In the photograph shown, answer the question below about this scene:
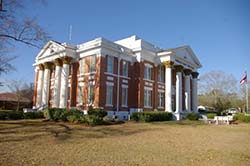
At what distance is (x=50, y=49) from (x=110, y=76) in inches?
423

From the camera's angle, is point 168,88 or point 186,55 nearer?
point 168,88

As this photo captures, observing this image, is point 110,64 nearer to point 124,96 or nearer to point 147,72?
point 124,96

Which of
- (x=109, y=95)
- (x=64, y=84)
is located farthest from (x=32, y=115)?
(x=109, y=95)

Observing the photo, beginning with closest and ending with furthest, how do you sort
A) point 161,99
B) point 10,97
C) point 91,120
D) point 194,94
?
point 91,120, point 161,99, point 194,94, point 10,97

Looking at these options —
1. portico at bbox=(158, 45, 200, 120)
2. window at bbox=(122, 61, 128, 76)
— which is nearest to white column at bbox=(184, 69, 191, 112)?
portico at bbox=(158, 45, 200, 120)

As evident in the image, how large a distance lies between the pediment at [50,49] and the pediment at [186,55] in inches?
607

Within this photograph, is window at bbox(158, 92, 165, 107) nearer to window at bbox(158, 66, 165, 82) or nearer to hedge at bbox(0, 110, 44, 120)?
window at bbox(158, 66, 165, 82)

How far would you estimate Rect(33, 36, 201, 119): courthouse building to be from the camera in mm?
25328

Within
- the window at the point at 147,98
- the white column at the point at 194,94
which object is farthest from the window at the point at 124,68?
the white column at the point at 194,94

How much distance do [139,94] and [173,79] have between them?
29.3 ft

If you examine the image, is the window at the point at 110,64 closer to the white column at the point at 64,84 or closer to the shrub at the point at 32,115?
the white column at the point at 64,84

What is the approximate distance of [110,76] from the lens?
2580cm

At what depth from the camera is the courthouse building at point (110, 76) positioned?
83.1 feet

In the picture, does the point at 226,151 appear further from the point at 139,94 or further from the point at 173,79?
the point at 173,79
